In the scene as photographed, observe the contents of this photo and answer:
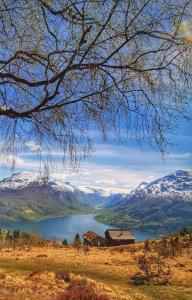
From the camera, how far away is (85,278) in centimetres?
1923

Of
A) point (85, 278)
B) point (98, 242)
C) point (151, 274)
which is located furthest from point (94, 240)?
point (85, 278)

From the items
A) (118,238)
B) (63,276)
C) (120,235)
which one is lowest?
(63,276)

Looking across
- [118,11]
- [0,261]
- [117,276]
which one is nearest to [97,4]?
[118,11]

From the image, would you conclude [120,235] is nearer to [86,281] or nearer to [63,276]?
[63,276]

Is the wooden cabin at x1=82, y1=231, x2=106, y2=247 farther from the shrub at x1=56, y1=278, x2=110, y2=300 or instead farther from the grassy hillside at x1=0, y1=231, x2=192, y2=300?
the shrub at x1=56, y1=278, x2=110, y2=300

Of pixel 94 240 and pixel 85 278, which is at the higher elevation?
pixel 94 240

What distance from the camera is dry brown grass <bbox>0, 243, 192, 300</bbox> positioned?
54.7 ft

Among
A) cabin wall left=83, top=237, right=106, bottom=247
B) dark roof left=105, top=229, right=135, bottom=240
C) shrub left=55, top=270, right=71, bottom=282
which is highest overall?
dark roof left=105, top=229, right=135, bottom=240

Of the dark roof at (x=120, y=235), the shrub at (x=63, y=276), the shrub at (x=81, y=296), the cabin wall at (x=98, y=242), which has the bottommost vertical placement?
the shrub at (x=81, y=296)

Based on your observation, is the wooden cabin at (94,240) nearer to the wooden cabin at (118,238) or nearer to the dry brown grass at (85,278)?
the wooden cabin at (118,238)

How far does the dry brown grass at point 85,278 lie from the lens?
16.7m

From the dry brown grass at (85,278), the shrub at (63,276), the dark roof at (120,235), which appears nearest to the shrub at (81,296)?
the dry brown grass at (85,278)

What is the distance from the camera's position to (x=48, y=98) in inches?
241

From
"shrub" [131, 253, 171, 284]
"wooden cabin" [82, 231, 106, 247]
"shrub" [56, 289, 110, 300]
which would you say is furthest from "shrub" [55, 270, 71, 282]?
"wooden cabin" [82, 231, 106, 247]
